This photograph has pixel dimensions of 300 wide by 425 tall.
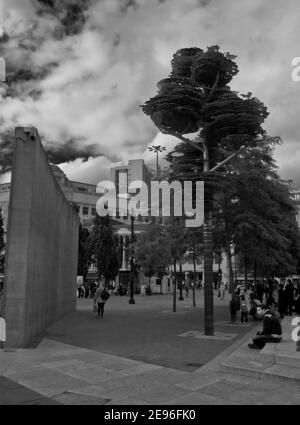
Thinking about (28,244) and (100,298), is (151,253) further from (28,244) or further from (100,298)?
(28,244)

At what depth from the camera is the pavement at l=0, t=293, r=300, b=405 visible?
24.4ft

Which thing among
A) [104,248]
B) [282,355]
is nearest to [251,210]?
[282,355]

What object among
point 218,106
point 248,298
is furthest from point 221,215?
point 218,106

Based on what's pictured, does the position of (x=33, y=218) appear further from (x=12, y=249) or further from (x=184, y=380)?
(x=184, y=380)

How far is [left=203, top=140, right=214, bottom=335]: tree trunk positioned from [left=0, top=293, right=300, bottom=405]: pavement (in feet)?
1.80

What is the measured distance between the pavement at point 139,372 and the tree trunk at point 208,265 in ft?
1.80

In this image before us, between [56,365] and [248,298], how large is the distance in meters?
13.4

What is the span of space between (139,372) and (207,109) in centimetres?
1060

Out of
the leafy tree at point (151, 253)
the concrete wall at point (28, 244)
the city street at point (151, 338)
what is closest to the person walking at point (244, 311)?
the city street at point (151, 338)

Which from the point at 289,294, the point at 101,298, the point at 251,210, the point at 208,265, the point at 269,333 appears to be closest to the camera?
the point at 269,333

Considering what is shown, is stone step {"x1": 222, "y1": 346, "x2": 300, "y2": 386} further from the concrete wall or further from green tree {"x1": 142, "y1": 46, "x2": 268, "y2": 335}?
the concrete wall

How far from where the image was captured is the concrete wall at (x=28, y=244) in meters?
12.8

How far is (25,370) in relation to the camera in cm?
949

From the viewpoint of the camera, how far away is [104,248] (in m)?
53.6
